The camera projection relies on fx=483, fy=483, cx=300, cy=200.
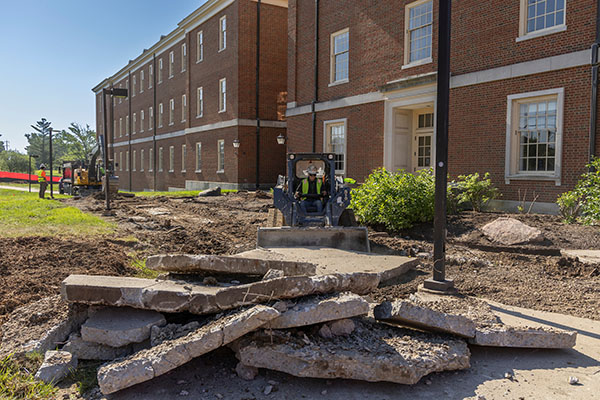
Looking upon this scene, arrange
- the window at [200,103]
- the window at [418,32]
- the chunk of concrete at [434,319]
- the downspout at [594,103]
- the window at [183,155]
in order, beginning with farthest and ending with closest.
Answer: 1. the window at [183,155]
2. the window at [200,103]
3. the window at [418,32]
4. the downspout at [594,103]
5. the chunk of concrete at [434,319]

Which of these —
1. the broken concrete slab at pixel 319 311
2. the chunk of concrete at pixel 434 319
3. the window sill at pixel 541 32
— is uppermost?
the window sill at pixel 541 32

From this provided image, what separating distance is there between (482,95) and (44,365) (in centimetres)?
1377

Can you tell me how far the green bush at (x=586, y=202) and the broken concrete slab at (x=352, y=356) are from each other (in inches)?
271

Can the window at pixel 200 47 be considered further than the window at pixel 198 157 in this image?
No

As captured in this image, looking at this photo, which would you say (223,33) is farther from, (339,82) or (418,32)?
(418,32)

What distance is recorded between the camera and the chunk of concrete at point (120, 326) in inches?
155

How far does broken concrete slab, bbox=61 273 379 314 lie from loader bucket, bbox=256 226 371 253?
4626 mm

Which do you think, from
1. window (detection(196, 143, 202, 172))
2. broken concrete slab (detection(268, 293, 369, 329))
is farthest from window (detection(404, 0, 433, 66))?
window (detection(196, 143, 202, 172))

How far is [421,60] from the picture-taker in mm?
16562

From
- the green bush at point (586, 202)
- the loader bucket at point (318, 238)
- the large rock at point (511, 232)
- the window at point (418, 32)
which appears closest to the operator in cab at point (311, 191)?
the loader bucket at point (318, 238)

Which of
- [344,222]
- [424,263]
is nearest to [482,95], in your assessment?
[344,222]

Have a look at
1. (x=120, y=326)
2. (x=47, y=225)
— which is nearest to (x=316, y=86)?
(x=47, y=225)

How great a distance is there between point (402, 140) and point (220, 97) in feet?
51.4

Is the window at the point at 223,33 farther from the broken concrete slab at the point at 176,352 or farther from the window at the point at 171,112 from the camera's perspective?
the broken concrete slab at the point at 176,352
